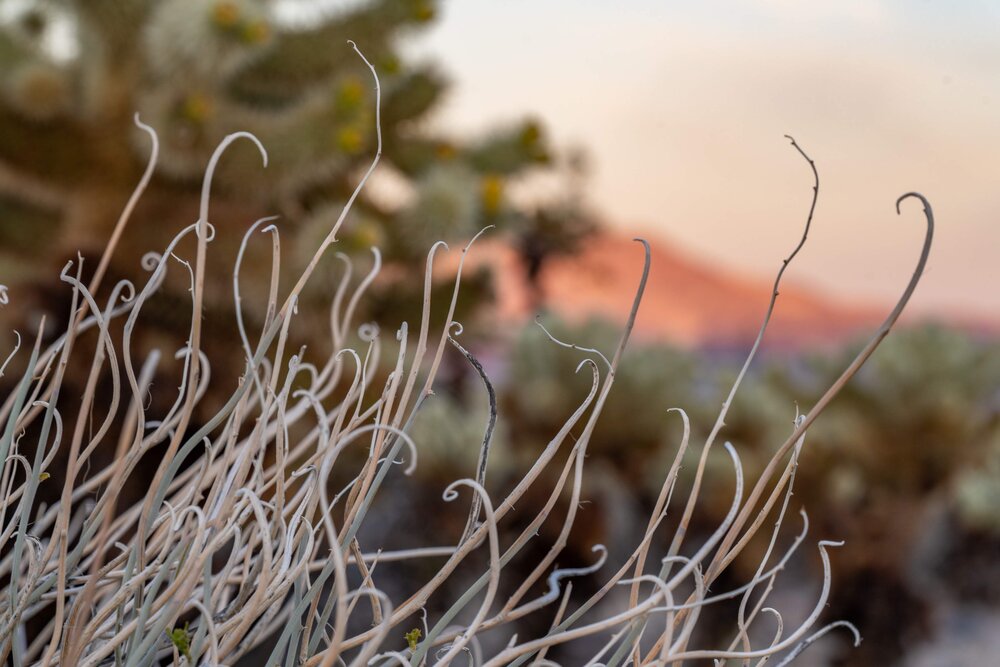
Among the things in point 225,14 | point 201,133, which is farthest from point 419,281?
point 225,14

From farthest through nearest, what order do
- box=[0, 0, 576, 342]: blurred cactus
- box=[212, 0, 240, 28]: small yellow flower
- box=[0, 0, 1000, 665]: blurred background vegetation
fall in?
1. box=[0, 0, 576, 342]: blurred cactus
2. box=[212, 0, 240, 28]: small yellow flower
3. box=[0, 0, 1000, 665]: blurred background vegetation

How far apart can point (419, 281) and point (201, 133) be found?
0.91 m

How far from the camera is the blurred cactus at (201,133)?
9.04 feet

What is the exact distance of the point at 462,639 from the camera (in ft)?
1.07

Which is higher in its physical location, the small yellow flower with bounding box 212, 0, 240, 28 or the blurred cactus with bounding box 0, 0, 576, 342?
the small yellow flower with bounding box 212, 0, 240, 28

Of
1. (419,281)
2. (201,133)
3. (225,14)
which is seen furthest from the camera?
(419,281)

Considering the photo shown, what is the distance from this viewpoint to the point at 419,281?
3500mm

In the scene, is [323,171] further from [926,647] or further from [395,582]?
[926,647]

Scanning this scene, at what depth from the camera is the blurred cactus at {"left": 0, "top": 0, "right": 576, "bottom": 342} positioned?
2.76m

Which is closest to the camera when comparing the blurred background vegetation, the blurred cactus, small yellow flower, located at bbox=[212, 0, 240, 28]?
the blurred background vegetation

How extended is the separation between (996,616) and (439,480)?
159 centimetres

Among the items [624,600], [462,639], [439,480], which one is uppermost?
[462,639]

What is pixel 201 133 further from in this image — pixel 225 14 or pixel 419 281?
pixel 419 281

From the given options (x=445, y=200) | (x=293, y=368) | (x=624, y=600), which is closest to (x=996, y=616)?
(x=624, y=600)
